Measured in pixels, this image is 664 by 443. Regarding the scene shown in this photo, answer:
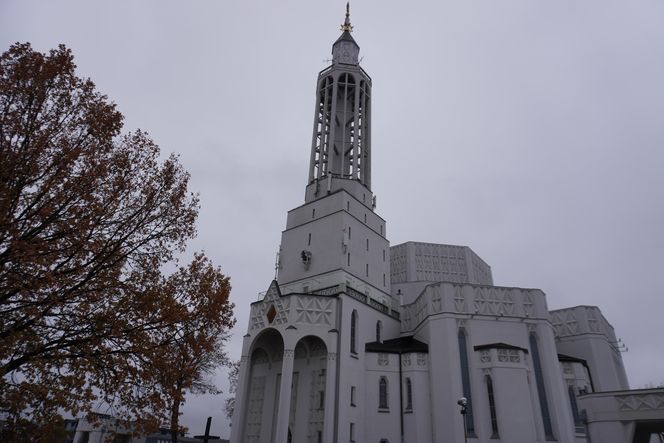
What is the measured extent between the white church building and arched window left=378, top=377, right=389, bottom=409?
0.25 feet

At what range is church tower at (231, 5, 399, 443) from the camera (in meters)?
29.6

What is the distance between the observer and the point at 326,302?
3194 centimetres

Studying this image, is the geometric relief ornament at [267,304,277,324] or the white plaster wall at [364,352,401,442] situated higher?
the geometric relief ornament at [267,304,277,324]

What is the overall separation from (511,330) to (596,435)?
15.2 metres

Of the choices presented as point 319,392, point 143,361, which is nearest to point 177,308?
point 143,361

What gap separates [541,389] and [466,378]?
529 cm

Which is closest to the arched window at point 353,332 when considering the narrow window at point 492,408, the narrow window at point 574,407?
the narrow window at point 492,408

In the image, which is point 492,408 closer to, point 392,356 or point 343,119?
point 392,356

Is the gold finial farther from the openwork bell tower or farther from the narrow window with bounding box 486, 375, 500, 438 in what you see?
the narrow window with bounding box 486, 375, 500, 438

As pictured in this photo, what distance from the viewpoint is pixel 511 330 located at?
3169cm

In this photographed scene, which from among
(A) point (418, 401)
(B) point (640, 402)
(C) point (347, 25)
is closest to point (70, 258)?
(B) point (640, 402)

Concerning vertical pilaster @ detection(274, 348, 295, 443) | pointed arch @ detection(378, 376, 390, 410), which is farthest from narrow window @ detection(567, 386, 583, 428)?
vertical pilaster @ detection(274, 348, 295, 443)

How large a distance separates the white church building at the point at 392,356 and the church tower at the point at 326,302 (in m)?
0.11

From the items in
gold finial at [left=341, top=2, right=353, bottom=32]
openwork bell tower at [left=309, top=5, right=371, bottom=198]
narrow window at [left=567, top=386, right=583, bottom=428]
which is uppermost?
gold finial at [left=341, top=2, right=353, bottom=32]
